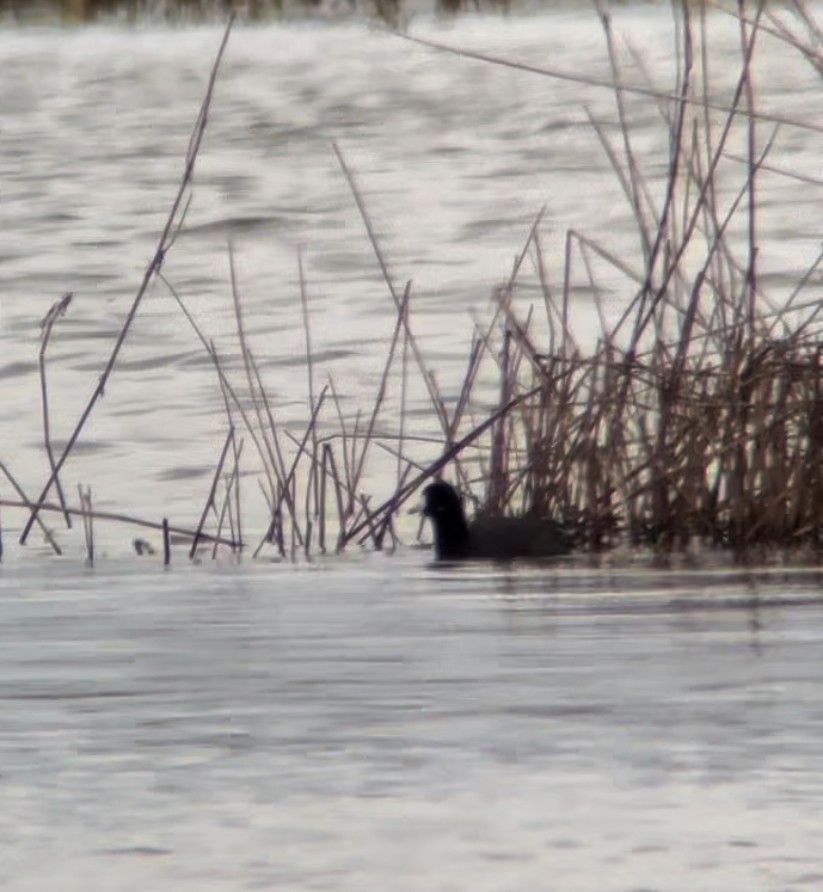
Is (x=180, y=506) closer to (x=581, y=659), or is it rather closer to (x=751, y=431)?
(x=751, y=431)

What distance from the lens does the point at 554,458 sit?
866cm

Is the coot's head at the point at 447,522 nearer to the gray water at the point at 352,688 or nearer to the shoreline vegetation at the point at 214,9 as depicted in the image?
the gray water at the point at 352,688

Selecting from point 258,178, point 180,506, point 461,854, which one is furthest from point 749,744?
point 258,178

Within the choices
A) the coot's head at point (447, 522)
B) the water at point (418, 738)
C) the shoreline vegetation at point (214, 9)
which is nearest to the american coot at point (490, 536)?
the coot's head at point (447, 522)

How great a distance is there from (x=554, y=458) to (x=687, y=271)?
8.21 meters

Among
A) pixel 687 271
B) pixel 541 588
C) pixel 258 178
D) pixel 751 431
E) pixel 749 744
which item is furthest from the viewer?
pixel 258 178

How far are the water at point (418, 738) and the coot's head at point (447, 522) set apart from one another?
914mm

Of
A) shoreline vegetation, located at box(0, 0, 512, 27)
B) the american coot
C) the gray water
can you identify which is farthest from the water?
shoreline vegetation, located at box(0, 0, 512, 27)

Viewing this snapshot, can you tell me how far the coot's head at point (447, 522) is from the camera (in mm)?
8516

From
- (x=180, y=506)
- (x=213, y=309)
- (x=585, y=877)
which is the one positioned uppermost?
(x=213, y=309)

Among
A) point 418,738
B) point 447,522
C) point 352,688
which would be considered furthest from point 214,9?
point 418,738

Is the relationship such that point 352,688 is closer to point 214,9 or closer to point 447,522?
point 447,522

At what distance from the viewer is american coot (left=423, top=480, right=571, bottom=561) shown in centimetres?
844

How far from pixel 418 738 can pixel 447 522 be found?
3319mm
